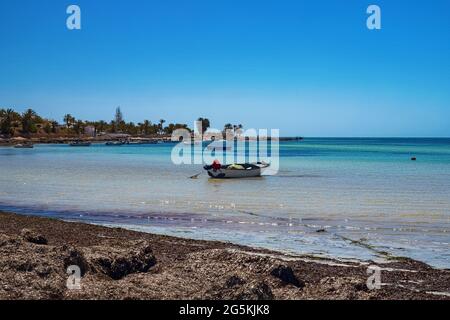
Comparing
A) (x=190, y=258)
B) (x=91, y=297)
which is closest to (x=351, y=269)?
(x=190, y=258)

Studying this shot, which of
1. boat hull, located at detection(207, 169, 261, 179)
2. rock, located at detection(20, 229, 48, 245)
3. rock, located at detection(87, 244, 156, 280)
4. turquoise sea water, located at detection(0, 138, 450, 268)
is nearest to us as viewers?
rock, located at detection(87, 244, 156, 280)

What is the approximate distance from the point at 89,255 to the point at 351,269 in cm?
601

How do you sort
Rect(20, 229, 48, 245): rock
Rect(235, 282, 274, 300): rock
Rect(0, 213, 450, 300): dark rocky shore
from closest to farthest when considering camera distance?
Rect(235, 282, 274, 300): rock
Rect(0, 213, 450, 300): dark rocky shore
Rect(20, 229, 48, 245): rock

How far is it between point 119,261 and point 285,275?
3199mm

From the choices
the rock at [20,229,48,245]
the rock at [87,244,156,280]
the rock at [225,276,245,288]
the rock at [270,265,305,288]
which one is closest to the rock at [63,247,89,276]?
the rock at [87,244,156,280]

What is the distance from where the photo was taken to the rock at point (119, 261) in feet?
33.3

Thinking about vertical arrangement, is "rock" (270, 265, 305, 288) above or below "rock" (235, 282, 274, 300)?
below

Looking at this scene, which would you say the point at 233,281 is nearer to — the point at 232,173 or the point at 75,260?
the point at 75,260

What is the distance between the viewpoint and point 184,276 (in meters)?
9.66

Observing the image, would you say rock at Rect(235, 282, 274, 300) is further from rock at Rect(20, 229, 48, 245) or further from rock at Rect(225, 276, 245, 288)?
rock at Rect(20, 229, 48, 245)

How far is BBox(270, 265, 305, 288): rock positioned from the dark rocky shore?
0.02m

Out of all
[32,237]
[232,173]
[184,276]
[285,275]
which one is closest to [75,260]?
[184,276]

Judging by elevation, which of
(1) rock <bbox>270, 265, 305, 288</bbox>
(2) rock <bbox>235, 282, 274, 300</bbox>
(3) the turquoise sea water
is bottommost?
(3) the turquoise sea water

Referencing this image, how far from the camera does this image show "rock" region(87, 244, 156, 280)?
10.2 meters
